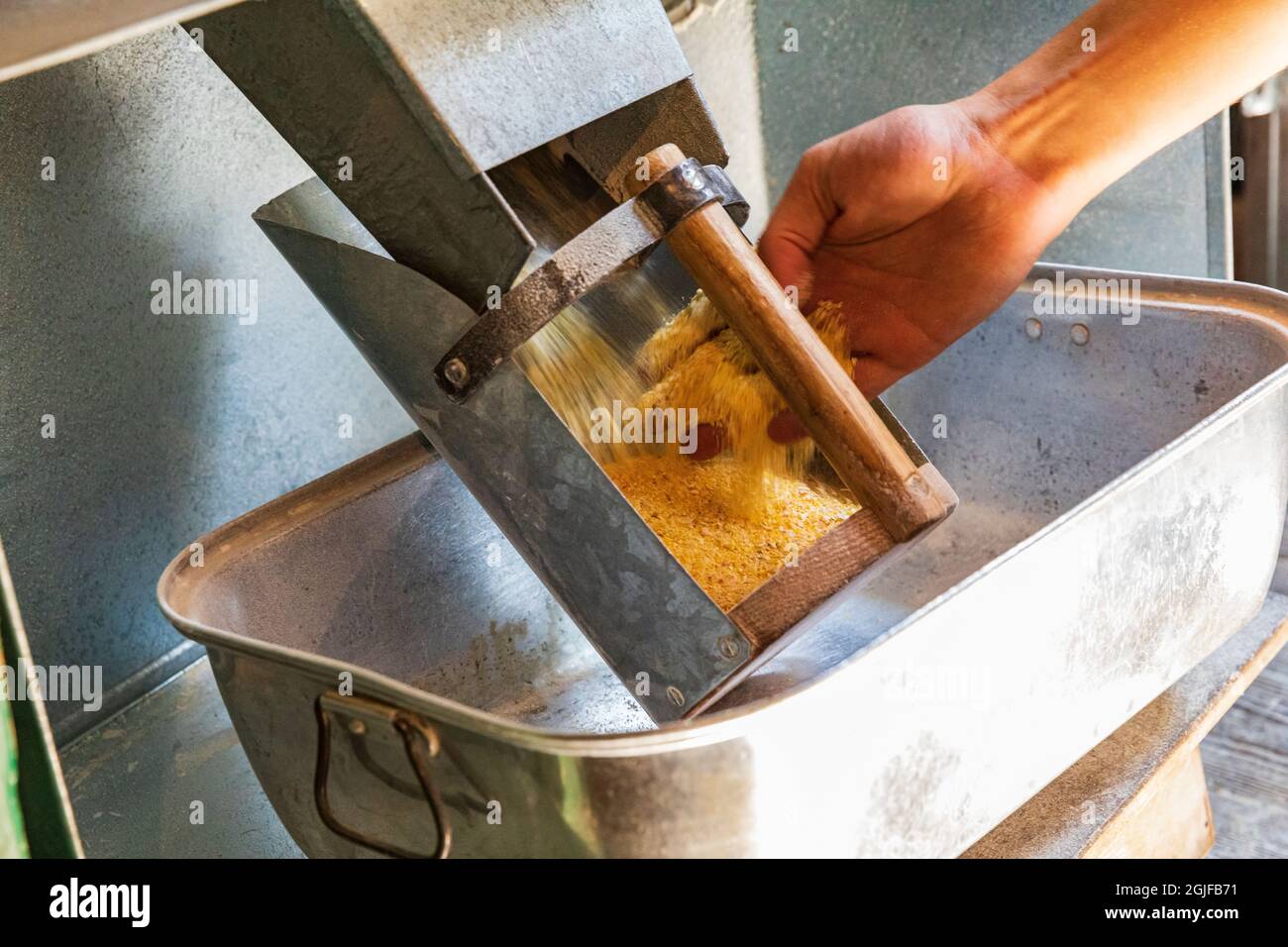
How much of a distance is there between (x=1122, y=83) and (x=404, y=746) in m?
0.91

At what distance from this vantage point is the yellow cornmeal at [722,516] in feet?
3.38

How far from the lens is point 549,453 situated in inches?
36.7

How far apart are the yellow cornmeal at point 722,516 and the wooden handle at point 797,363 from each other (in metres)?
0.10

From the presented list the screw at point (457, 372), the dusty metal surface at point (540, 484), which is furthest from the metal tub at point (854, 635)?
the screw at point (457, 372)

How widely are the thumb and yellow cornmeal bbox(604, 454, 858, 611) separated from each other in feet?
0.83

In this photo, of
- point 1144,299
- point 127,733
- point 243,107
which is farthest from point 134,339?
point 1144,299

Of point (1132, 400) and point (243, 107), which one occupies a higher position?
point (243, 107)

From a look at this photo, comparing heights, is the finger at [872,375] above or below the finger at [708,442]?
above

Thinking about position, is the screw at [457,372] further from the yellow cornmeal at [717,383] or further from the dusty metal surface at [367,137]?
the yellow cornmeal at [717,383]

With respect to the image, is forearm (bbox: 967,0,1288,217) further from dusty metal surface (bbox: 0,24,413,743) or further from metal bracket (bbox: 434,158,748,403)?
dusty metal surface (bbox: 0,24,413,743)

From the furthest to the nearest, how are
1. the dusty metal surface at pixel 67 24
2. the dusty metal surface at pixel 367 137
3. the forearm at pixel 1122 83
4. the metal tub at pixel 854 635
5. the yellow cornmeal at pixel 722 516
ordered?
the forearm at pixel 1122 83 → the yellow cornmeal at pixel 722 516 → the dusty metal surface at pixel 367 137 → the metal tub at pixel 854 635 → the dusty metal surface at pixel 67 24

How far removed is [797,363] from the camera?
94 centimetres
